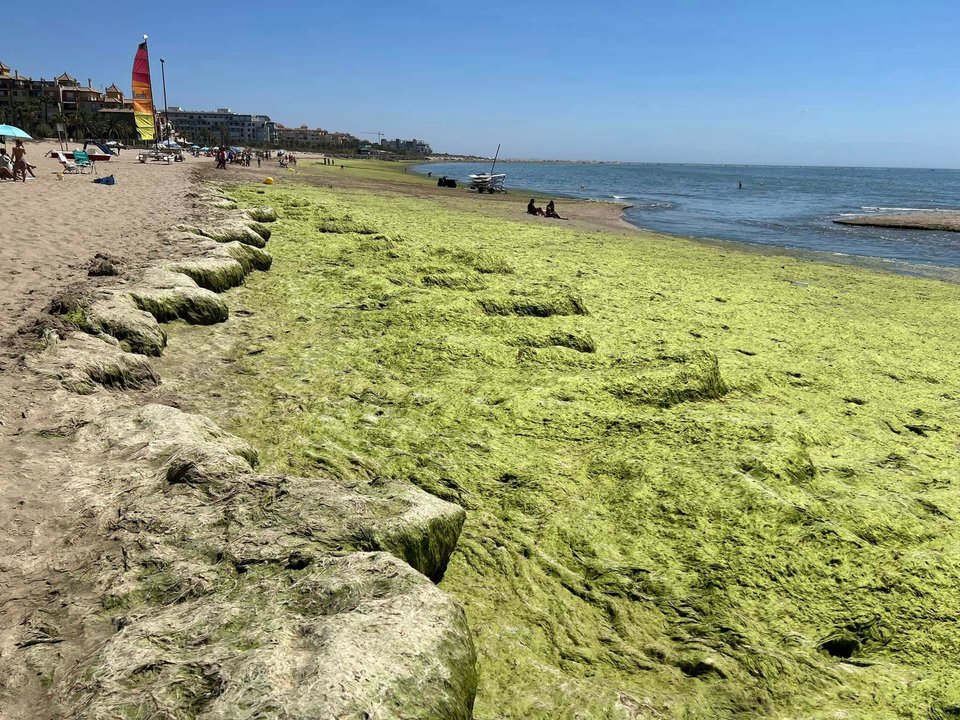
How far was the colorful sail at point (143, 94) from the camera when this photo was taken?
30734mm

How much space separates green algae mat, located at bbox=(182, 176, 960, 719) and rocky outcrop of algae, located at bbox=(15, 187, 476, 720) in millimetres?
475

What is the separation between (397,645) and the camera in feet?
6.28

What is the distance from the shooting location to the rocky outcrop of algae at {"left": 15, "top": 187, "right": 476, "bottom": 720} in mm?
1768

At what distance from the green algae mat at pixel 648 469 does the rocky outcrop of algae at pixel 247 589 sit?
0.47 metres

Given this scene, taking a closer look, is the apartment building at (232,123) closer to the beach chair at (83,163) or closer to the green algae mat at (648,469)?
the beach chair at (83,163)

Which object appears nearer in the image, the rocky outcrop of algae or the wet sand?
the rocky outcrop of algae

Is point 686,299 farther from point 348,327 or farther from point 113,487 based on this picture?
point 113,487

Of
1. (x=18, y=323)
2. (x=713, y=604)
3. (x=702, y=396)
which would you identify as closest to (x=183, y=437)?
(x=713, y=604)

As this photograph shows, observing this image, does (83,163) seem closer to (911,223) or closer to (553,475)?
(553,475)

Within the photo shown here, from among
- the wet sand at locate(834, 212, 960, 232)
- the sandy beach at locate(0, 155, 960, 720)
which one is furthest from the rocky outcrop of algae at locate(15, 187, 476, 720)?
the wet sand at locate(834, 212, 960, 232)

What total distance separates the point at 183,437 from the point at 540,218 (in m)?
A: 21.5

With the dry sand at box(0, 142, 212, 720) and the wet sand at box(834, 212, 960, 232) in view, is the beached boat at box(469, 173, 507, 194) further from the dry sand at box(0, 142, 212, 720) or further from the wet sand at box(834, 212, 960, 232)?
the dry sand at box(0, 142, 212, 720)

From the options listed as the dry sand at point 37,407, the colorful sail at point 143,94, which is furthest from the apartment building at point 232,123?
the dry sand at point 37,407

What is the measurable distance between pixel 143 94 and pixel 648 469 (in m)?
38.3
